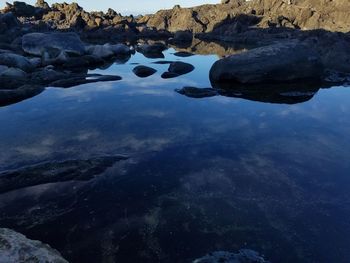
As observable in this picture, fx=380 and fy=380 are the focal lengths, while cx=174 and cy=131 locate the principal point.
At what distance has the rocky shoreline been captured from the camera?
18750 millimetres

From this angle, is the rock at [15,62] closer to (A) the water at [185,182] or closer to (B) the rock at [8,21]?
(A) the water at [185,182]

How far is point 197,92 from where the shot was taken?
56.4 ft

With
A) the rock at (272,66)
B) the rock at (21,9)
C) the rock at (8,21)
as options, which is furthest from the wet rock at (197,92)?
the rock at (21,9)

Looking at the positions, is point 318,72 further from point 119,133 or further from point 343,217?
point 343,217

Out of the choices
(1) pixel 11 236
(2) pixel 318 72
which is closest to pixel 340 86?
(2) pixel 318 72

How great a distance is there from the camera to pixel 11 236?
497cm

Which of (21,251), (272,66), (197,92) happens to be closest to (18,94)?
(197,92)

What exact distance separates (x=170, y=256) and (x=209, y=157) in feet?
13.8

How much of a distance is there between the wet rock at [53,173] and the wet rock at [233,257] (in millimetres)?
3818

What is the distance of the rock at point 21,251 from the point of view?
4.53 metres

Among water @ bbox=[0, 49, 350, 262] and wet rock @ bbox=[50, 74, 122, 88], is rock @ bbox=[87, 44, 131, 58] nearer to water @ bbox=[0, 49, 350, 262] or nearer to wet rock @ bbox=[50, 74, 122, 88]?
wet rock @ bbox=[50, 74, 122, 88]

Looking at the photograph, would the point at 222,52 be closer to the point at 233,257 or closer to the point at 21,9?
the point at 233,257

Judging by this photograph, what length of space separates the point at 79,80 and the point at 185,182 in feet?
42.5

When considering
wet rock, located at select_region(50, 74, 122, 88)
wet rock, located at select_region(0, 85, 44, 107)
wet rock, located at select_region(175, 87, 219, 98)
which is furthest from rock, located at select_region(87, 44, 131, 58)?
wet rock, located at select_region(175, 87, 219, 98)
